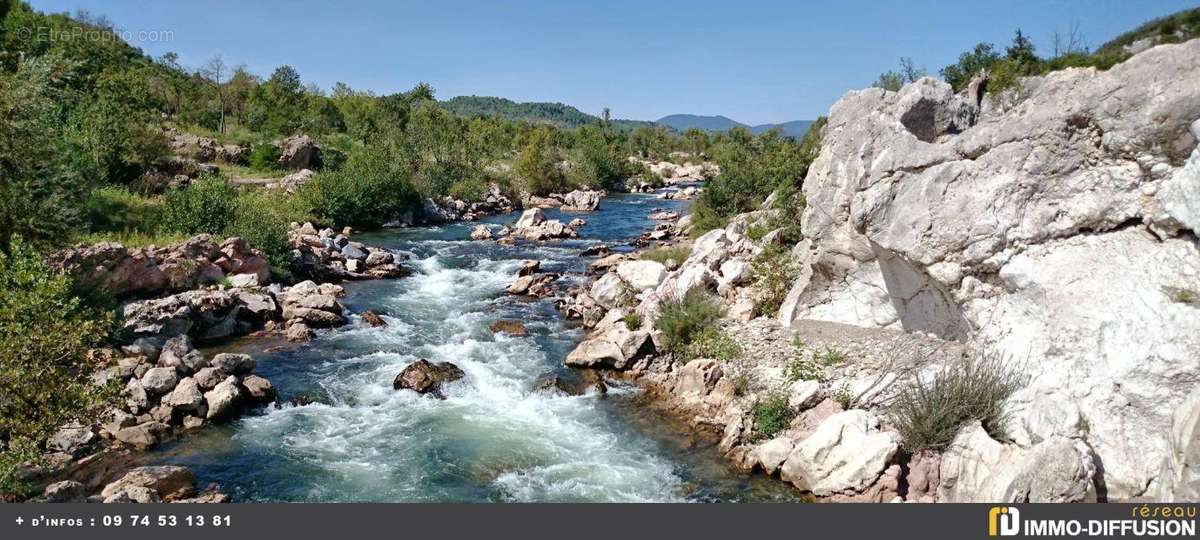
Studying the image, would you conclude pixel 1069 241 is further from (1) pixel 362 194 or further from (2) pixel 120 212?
(1) pixel 362 194

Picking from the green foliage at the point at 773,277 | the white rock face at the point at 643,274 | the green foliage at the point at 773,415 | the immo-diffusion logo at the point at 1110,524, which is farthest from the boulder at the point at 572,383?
the immo-diffusion logo at the point at 1110,524

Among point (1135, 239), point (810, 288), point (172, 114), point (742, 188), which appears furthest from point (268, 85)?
point (1135, 239)

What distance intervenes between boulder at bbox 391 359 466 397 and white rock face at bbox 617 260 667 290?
7770 mm

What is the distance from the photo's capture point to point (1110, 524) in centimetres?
880

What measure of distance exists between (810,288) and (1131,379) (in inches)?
297

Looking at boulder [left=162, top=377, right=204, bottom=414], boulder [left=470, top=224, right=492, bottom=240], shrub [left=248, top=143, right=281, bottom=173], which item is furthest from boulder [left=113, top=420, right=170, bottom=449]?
shrub [left=248, top=143, right=281, bottom=173]

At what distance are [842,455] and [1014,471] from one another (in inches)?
105

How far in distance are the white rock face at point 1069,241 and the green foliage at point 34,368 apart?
13957 mm

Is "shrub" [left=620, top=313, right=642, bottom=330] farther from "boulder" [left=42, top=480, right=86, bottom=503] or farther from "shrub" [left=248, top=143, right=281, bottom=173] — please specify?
"shrub" [left=248, top=143, right=281, bottom=173]

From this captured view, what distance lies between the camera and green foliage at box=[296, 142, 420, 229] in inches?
1581

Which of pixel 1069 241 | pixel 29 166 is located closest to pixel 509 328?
pixel 29 166

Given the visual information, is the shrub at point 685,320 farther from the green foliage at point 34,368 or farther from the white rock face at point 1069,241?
the green foliage at point 34,368

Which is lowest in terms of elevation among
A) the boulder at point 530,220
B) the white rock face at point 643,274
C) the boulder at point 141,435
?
the boulder at point 141,435

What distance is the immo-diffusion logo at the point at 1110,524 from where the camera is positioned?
326 inches
